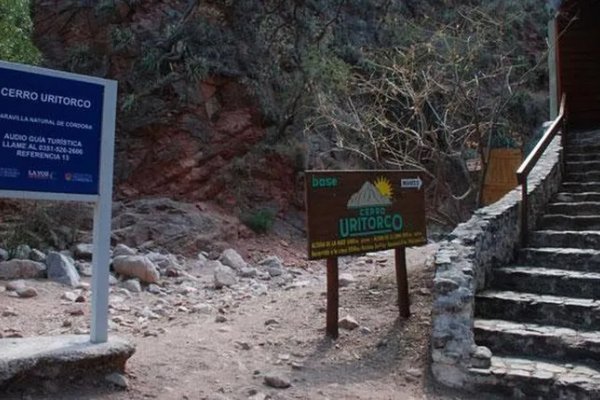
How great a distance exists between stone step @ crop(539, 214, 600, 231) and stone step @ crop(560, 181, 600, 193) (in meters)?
1.18

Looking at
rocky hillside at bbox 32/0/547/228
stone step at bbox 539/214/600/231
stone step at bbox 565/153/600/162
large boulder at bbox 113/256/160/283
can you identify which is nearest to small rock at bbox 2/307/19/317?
large boulder at bbox 113/256/160/283

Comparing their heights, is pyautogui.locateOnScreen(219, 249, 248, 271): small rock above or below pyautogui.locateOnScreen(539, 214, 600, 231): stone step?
below

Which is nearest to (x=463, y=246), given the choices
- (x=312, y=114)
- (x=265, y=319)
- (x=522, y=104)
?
(x=265, y=319)

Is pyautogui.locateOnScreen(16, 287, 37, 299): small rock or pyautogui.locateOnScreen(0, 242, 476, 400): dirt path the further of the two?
pyautogui.locateOnScreen(16, 287, 37, 299): small rock

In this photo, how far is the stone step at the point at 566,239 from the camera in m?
6.52

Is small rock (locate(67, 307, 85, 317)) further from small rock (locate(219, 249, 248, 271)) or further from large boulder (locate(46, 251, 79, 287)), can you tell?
small rock (locate(219, 249, 248, 271))

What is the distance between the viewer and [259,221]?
13.8 meters

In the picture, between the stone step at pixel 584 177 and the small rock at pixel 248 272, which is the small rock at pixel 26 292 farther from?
the stone step at pixel 584 177

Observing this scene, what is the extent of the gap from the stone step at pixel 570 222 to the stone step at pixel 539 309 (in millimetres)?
1786

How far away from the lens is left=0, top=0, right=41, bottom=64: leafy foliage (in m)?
9.94

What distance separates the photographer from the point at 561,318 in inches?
210

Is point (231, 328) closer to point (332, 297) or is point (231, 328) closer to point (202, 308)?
point (332, 297)

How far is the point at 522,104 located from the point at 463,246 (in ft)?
47.1

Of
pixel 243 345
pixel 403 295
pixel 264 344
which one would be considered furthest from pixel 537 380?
pixel 243 345
